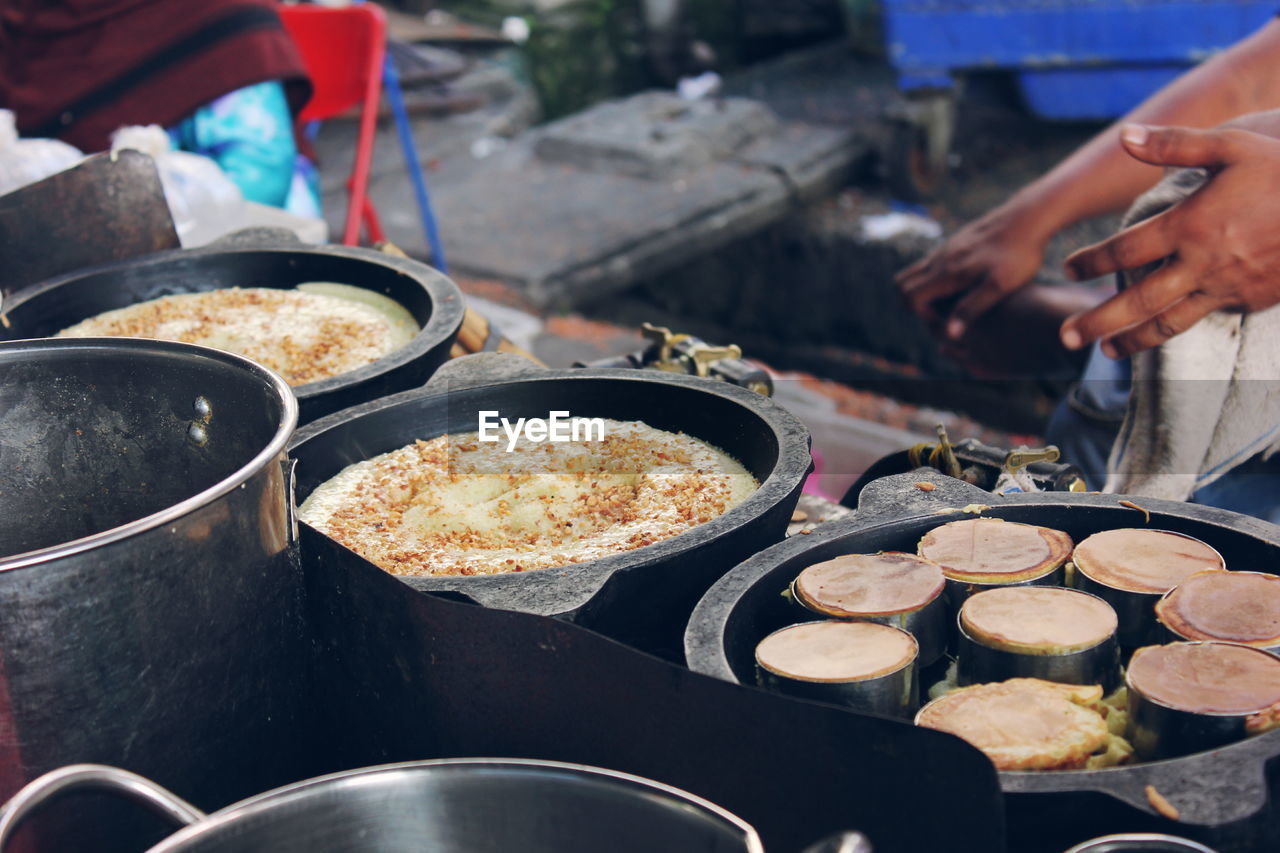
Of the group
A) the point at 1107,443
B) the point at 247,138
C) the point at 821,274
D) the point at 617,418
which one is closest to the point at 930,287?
the point at 1107,443

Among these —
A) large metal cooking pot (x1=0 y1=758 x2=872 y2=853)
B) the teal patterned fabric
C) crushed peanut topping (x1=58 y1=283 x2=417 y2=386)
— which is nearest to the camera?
large metal cooking pot (x1=0 y1=758 x2=872 y2=853)

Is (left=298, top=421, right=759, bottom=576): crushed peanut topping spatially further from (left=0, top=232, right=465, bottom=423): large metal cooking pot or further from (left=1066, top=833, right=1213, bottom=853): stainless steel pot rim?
(left=1066, top=833, right=1213, bottom=853): stainless steel pot rim

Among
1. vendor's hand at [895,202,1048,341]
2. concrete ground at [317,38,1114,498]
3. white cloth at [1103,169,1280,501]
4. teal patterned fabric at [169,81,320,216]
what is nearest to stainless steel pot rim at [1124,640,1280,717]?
white cloth at [1103,169,1280,501]

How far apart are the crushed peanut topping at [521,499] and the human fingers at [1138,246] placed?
0.73 meters

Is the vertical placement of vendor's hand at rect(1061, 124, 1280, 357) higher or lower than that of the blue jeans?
higher

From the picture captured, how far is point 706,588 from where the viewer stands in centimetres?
129

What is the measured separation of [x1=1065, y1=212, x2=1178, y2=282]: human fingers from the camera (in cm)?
175

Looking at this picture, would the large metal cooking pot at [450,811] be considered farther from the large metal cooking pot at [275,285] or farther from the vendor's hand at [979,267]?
the vendor's hand at [979,267]

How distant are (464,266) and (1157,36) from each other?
354 centimetres

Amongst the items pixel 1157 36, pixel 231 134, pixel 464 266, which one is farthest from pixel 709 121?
pixel 231 134

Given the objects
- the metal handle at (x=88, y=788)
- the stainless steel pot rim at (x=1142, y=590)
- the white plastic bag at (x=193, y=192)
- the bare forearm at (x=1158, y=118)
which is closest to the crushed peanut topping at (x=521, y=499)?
the stainless steel pot rim at (x=1142, y=590)

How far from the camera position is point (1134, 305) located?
70.6 inches

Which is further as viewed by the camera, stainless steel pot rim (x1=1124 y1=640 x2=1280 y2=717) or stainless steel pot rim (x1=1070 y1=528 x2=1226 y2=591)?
stainless steel pot rim (x1=1070 y1=528 x2=1226 y2=591)

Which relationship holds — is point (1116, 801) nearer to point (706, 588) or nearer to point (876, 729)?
point (876, 729)
